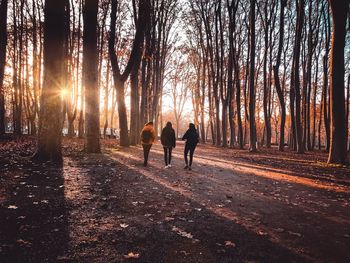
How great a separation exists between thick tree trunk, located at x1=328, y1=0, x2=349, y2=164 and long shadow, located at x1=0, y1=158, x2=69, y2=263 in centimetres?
1137

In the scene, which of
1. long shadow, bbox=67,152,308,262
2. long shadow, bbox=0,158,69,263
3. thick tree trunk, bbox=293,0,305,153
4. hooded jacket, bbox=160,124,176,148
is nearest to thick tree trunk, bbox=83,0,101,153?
hooded jacket, bbox=160,124,176,148

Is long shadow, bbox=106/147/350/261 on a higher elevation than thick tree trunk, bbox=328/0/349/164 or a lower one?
lower

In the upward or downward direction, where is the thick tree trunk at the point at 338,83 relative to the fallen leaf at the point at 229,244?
upward

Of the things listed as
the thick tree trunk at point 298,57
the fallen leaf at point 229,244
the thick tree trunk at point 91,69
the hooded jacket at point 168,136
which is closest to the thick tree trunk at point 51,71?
the thick tree trunk at point 91,69

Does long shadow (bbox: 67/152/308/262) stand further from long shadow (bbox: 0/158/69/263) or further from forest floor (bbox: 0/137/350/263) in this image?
long shadow (bbox: 0/158/69/263)

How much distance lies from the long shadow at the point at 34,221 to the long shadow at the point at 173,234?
571 millimetres

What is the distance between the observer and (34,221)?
4.14 metres

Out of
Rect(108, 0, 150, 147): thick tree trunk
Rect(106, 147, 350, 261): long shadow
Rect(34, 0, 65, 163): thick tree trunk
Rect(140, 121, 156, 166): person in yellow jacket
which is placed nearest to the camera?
Rect(106, 147, 350, 261): long shadow

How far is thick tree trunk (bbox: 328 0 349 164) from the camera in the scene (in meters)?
12.0

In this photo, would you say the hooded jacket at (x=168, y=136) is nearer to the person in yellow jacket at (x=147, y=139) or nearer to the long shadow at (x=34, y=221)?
the person in yellow jacket at (x=147, y=139)

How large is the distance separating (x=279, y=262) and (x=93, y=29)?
480 inches

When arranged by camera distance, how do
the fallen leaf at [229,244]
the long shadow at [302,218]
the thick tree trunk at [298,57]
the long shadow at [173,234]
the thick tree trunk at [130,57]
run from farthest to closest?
the thick tree trunk at [298,57] < the thick tree trunk at [130,57] < the long shadow at [302,218] < the fallen leaf at [229,244] < the long shadow at [173,234]

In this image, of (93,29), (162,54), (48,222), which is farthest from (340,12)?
(162,54)

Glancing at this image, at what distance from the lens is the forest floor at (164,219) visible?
3383 mm
